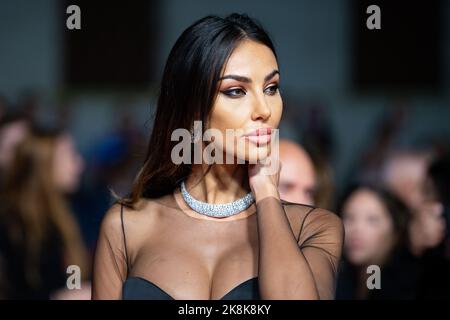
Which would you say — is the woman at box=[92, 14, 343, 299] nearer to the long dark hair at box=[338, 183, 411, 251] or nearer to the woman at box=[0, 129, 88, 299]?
the woman at box=[0, 129, 88, 299]

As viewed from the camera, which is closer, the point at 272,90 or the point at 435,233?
the point at 272,90

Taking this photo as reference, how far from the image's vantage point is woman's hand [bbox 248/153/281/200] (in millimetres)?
2699

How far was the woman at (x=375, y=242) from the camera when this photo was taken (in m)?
4.25

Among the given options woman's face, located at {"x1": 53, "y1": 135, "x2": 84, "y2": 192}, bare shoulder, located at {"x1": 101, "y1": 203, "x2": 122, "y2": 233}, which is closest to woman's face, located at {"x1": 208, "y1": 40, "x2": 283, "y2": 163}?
bare shoulder, located at {"x1": 101, "y1": 203, "x2": 122, "y2": 233}

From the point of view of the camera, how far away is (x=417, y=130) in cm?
961

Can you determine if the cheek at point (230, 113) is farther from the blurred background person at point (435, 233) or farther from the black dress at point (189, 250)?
the blurred background person at point (435, 233)

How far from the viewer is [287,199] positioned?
3.88 metres

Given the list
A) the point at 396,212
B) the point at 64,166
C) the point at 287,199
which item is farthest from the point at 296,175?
the point at 64,166

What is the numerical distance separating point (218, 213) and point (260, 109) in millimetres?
373

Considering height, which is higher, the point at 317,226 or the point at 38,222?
the point at 317,226

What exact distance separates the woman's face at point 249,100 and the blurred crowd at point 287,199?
1246mm

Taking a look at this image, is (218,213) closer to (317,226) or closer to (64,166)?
(317,226)

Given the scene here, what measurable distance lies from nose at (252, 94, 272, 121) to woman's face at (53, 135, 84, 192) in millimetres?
2751
